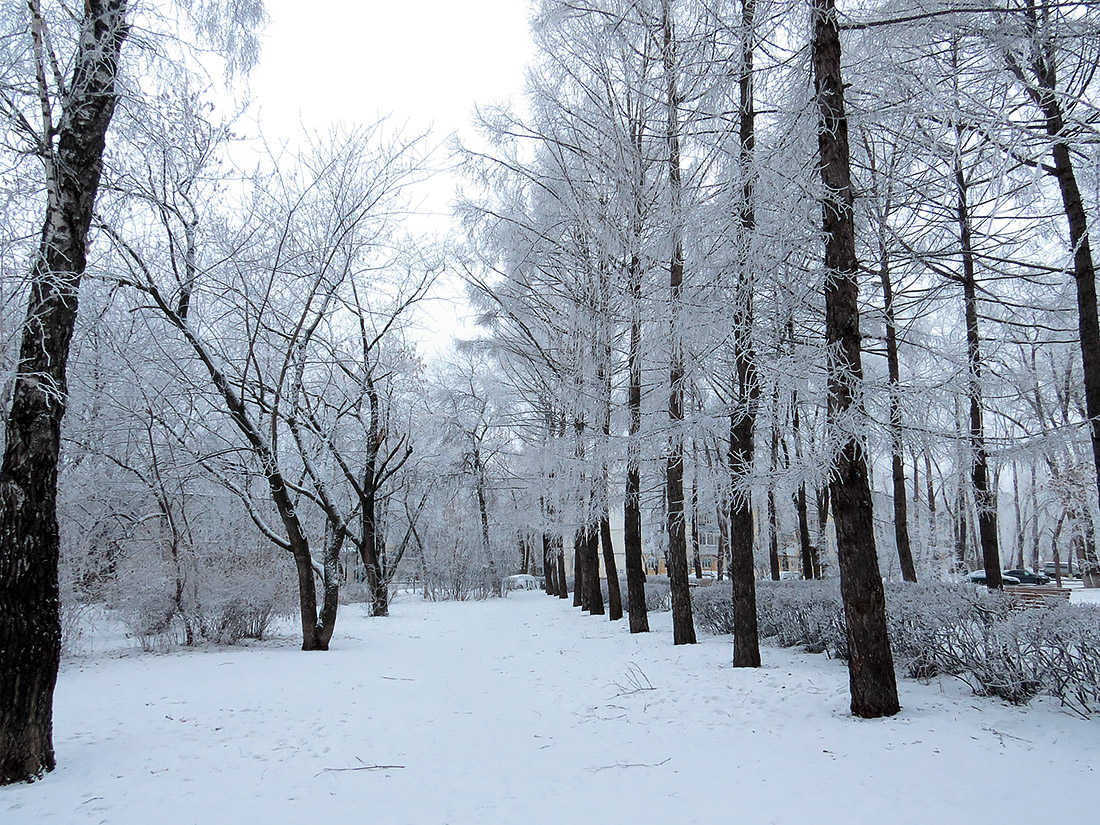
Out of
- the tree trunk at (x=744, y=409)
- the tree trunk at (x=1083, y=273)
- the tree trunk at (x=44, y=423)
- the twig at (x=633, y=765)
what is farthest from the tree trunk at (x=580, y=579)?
the tree trunk at (x=44, y=423)

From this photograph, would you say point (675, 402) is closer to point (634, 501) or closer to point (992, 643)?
point (634, 501)

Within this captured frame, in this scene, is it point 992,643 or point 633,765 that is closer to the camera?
point 633,765

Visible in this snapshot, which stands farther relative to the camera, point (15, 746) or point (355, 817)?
point (15, 746)

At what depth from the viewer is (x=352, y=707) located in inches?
241

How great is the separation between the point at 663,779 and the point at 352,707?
11.8 feet

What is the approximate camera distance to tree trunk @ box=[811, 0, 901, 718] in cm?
445

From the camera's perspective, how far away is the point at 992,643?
474 centimetres

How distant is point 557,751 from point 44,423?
162 inches

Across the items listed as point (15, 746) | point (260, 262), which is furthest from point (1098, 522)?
point (15, 746)

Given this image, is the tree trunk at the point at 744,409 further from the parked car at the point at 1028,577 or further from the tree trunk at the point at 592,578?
the parked car at the point at 1028,577

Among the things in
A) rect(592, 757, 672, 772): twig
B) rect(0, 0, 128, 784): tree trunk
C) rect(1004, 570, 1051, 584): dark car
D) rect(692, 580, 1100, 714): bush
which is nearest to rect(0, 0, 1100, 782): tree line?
rect(0, 0, 128, 784): tree trunk

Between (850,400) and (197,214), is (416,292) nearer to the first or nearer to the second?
(197,214)

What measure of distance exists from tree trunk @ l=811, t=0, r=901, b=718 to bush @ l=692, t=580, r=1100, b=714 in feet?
2.26

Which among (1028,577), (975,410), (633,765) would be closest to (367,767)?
(633,765)
